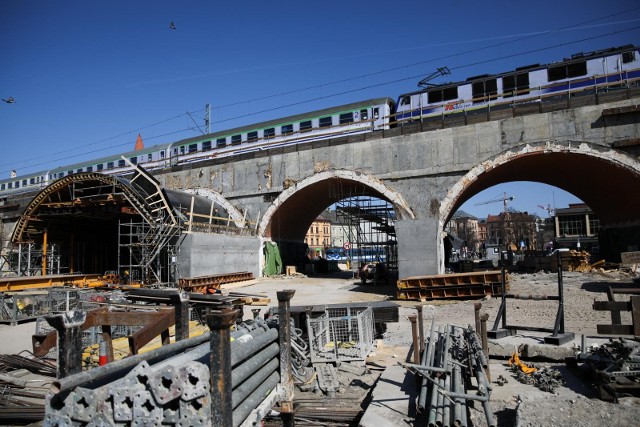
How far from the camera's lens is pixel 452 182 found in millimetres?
18000

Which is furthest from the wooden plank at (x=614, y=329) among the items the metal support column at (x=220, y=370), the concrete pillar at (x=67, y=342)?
the concrete pillar at (x=67, y=342)

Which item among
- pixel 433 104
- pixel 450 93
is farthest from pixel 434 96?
pixel 450 93

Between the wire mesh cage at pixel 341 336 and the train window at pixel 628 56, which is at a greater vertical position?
the train window at pixel 628 56

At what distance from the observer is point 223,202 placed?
80.2 ft

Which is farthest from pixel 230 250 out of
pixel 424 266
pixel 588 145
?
pixel 588 145

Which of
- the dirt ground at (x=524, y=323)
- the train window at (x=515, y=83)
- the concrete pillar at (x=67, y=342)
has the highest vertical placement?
the train window at (x=515, y=83)

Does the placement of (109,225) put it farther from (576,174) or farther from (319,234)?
(319,234)

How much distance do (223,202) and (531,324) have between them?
18.7 meters

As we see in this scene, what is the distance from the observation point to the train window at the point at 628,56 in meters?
18.7

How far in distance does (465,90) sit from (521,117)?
6080 mm

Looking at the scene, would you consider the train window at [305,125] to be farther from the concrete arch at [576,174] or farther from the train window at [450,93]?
the concrete arch at [576,174]

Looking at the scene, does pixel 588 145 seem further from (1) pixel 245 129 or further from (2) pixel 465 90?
(1) pixel 245 129

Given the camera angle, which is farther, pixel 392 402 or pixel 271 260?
pixel 271 260

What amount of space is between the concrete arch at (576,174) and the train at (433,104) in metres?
2.51
